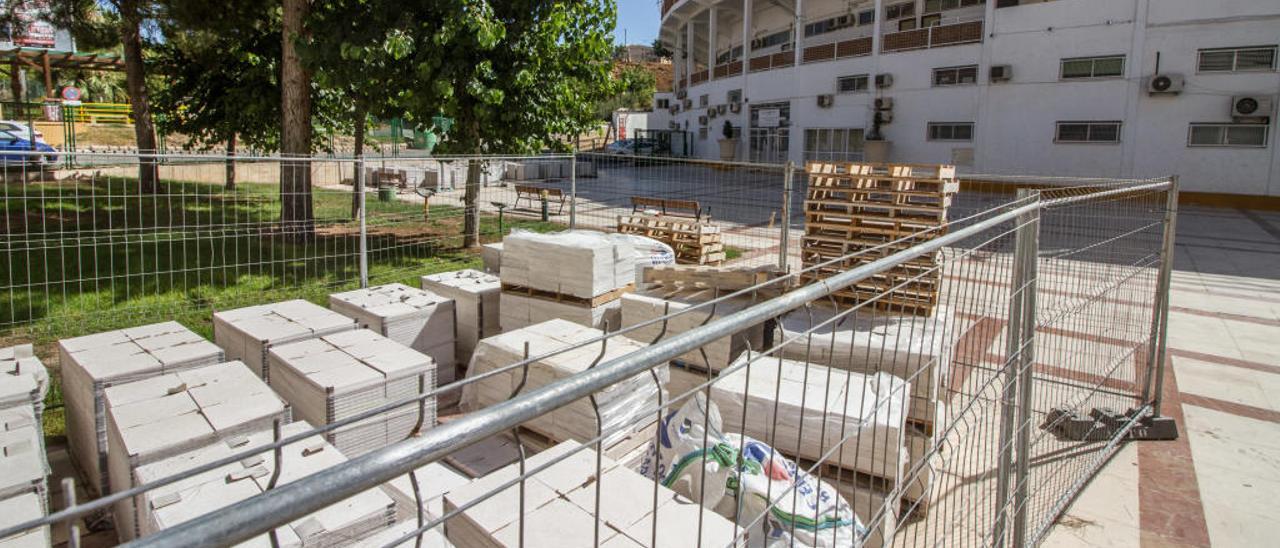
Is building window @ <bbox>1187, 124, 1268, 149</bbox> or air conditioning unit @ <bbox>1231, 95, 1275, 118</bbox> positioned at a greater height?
air conditioning unit @ <bbox>1231, 95, 1275, 118</bbox>

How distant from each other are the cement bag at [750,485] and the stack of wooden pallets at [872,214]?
10.6 ft

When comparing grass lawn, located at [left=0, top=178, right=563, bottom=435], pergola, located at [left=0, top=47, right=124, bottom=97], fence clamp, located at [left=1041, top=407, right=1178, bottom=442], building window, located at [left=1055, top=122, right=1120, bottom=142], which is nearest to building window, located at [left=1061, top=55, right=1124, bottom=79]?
building window, located at [left=1055, top=122, right=1120, bottom=142]

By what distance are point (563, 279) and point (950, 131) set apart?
970 inches

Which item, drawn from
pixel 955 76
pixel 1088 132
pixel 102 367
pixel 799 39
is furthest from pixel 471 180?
pixel 799 39

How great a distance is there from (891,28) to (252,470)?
32.4 meters

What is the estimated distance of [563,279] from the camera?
684cm

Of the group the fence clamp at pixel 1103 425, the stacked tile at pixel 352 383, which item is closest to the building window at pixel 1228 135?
the fence clamp at pixel 1103 425

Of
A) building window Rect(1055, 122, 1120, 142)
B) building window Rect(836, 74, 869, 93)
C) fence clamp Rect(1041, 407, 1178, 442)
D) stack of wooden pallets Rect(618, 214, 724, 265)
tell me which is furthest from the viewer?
building window Rect(836, 74, 869, 93)

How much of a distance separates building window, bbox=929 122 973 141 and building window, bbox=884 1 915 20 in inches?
223

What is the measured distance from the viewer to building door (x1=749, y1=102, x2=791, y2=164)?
34.1 m

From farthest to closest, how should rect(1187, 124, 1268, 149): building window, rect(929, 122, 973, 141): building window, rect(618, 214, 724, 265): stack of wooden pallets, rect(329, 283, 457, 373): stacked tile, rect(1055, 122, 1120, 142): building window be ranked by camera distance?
rect(929, 122, 973, 141): building window → rect(1055, 122, 1120, 142): building window → rect(1187, 124, 1268, 149): building window → rect(618, 214, 724, 265): stack of wooden pallets → rect(329, 283, 457, 373): stacked tile

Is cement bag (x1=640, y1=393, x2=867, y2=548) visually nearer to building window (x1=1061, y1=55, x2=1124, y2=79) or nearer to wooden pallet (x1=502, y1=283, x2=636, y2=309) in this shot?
wooden pallet (x1=502, y1=283, x2=636, y2=309)

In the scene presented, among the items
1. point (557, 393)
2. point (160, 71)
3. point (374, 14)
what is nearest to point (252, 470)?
point (557, 393)

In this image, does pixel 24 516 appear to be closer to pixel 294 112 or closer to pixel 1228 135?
pixel 294 112
